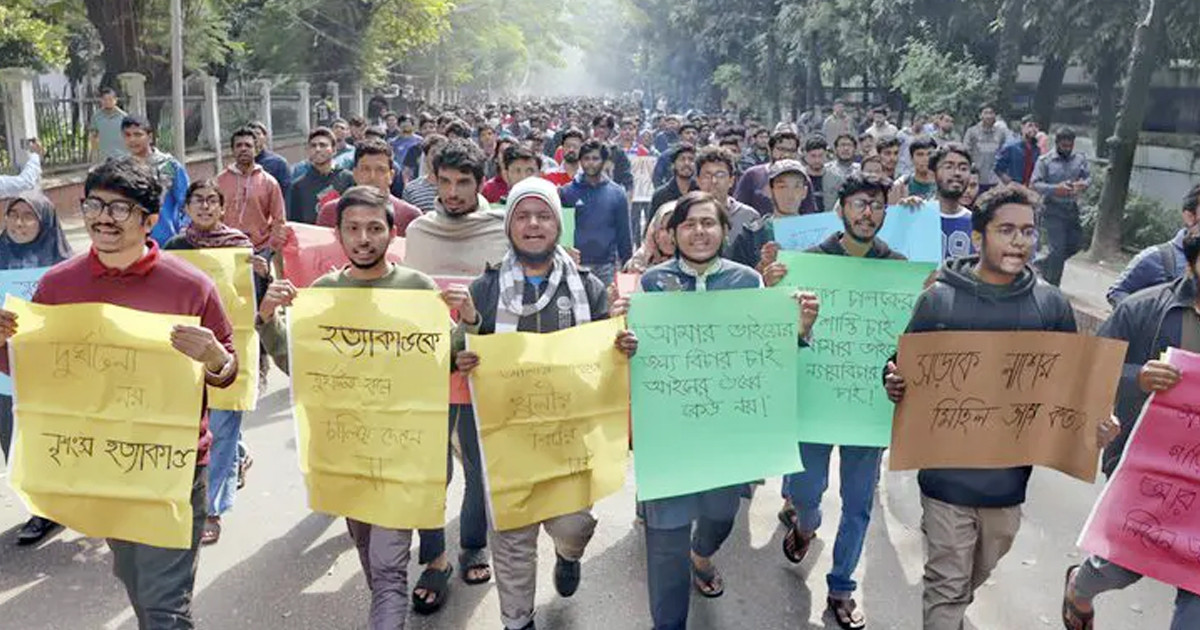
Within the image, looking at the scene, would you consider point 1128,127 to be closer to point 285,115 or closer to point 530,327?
point 530,327

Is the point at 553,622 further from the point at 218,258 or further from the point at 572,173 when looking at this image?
the point at 572,173

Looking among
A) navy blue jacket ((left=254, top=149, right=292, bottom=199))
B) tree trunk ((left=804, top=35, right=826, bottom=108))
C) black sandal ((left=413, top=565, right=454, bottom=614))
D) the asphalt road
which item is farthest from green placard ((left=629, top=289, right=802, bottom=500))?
tree trunk ((left=804, top=35, right=826, bottom=108))

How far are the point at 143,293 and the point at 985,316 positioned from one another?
2677mm

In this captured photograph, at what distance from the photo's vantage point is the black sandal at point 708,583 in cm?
423

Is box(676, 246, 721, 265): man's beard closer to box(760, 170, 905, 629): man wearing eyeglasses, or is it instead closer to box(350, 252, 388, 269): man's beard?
box(760, 170, 905, 629): man wearing eyeglasses

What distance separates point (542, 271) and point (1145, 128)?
21.2 metres

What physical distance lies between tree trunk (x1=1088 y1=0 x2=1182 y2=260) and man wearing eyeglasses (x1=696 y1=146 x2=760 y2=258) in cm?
856

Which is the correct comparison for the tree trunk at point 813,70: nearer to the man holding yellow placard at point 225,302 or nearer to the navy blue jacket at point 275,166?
the navy blue jacket at point 275,166

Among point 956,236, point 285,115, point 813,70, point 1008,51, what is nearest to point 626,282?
point 956,236

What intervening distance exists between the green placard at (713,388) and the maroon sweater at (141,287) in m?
1.38

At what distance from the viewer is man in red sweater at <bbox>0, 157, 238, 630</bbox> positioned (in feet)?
9.44

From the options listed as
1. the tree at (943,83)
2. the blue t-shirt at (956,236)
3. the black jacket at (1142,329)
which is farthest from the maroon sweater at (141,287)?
the tree at (943,83)

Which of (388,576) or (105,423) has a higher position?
(105,423)

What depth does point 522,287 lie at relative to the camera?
3.68 m
